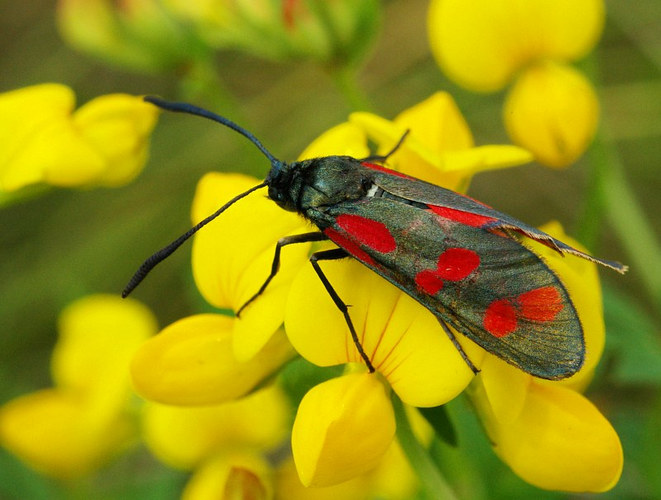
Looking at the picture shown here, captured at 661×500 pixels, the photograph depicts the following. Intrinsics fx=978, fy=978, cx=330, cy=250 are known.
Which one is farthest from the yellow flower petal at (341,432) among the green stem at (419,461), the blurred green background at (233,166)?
the blurred green background at (233,166)

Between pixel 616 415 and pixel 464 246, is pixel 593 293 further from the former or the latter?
pixel 616 415

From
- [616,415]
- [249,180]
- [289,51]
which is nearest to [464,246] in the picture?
[249,180]

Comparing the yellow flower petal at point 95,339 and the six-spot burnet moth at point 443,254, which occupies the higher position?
the six-spot burnet moth at point 443,254

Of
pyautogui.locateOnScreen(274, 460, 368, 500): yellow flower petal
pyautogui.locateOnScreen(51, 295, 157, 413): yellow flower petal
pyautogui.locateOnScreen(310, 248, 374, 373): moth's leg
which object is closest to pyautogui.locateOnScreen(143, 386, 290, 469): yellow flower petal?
pyautogui.locateOnScreen(274, 460, 368, 500): yellow flower petal

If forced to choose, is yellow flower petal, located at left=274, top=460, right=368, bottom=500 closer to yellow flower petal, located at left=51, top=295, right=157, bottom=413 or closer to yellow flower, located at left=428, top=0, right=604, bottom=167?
yellow flower petal, located at left=51, top=295, right=157, bottom=413

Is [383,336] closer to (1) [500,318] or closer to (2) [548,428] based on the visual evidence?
(1) [500,318]

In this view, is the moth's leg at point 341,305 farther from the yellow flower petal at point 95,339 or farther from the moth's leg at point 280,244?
the yellow flower petal at point 95,339
